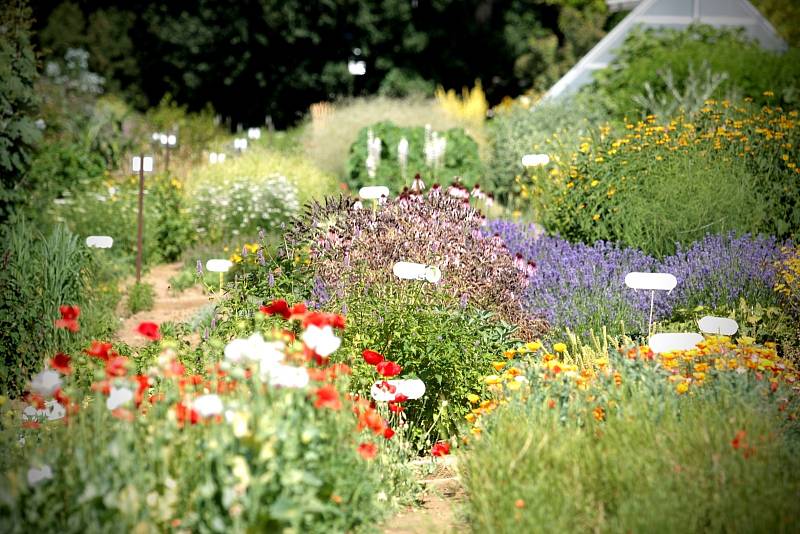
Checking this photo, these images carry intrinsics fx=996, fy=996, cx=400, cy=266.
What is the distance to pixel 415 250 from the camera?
5887 mm

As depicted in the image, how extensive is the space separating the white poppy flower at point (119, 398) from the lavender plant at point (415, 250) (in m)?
2.18

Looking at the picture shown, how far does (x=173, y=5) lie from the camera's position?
27.6 metres

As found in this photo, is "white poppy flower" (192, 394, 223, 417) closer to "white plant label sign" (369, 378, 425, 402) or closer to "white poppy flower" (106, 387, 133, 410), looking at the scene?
"white poppy flower" (106, 387, 133, 410)

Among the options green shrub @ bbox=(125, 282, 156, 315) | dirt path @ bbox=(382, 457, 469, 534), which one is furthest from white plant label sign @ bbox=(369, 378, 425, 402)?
green shrub @ bbox=(125, 282, 156, 315)

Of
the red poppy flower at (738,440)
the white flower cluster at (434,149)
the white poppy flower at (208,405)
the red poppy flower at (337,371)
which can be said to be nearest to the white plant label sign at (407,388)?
the red poppy flower at (337,371)

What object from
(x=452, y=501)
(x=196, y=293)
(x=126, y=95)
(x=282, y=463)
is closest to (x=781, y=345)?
(x=452, y=501)

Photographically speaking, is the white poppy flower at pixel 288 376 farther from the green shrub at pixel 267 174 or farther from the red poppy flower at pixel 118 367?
the green shrub at pixel 267 174

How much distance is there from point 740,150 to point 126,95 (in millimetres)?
22678

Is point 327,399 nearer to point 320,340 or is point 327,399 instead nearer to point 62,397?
point 320,340

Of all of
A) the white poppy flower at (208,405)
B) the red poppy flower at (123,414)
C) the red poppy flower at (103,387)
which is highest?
the white poppy flower at (208,405)

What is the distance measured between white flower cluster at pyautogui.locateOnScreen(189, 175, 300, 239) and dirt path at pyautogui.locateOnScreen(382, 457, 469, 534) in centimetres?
627

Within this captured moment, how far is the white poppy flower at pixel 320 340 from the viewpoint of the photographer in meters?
3.76

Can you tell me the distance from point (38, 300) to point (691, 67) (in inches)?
401

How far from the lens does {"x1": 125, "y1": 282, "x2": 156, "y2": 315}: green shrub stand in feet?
29.2
